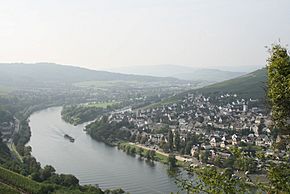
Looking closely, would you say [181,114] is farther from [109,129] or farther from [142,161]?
[142,161]

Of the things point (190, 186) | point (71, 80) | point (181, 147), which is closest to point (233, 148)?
point (190, 186)

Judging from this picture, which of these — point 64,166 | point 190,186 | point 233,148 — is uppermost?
point 233,148

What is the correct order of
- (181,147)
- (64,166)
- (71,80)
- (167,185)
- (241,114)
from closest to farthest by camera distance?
(167,185) < (64,166) < (181,147) < (241,114) < (71,80)

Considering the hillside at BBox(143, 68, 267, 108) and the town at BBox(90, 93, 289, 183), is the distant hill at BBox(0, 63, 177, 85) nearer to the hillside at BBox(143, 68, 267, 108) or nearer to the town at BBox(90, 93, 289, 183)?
the hillside at BBox(143, 68, 267, 108)

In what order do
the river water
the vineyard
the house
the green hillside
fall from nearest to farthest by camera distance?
1. the vineyard
2. the river water
3. the house
4. the green hillside

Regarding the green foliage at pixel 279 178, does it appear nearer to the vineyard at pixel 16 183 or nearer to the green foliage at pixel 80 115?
the vineyard at pixel 16 183

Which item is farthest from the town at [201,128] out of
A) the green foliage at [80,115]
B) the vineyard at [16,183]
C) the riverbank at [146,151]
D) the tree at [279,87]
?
the tree at [279,87]

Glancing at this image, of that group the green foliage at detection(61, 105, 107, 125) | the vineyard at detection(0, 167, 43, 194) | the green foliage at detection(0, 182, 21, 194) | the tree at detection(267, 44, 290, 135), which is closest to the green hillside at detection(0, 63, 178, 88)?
the green foliage at detection(61, 105, 107, 125)
